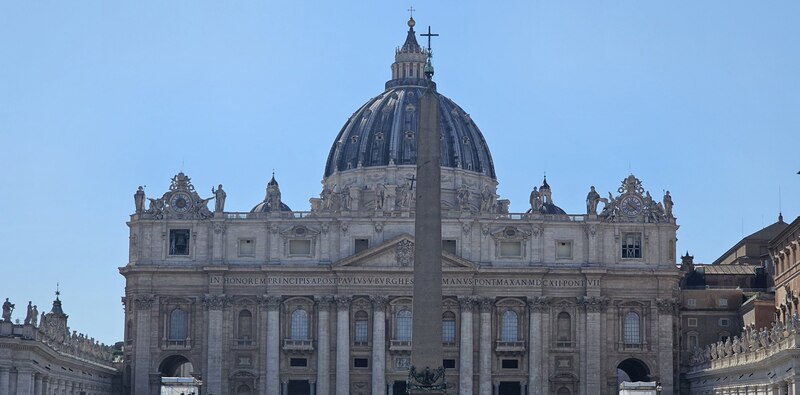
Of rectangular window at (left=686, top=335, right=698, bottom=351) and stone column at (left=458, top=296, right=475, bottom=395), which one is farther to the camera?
rectangular window at (left=686, top=335, right=698, bottom=351)

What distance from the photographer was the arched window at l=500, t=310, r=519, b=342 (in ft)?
396

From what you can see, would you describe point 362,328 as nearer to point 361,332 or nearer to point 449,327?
point 361,332

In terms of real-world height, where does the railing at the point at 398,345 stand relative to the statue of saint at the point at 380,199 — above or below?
below

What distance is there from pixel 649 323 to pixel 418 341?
70.1m

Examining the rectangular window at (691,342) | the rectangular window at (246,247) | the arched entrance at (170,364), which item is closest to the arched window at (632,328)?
the rectangular window at (691,342)

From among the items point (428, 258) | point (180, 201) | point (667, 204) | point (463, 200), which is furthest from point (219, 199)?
point (428, 258)

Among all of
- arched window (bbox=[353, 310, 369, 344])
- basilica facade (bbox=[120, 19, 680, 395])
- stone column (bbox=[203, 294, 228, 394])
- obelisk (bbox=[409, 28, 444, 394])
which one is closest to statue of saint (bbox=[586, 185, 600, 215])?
basilica facade (bbox=[120, 19, 680, 395])

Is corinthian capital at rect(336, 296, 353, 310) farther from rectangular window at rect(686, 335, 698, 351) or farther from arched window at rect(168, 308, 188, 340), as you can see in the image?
rectangular window at rect(686, 335, 698, 351)

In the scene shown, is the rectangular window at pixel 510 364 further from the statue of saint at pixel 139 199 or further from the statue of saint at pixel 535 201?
the statue of saint at pixel 139 199

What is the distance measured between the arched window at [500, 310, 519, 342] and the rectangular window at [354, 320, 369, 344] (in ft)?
30.0

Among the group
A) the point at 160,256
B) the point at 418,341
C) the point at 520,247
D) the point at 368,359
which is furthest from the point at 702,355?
the point at 418,341

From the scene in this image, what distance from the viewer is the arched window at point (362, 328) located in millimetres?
120550

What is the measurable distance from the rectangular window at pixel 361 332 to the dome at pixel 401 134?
29907 mm

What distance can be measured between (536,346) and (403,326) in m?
9.00
